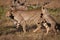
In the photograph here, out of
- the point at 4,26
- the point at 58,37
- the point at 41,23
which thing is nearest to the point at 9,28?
the point at 4,26

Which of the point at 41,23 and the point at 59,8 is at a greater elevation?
the point at 41,23

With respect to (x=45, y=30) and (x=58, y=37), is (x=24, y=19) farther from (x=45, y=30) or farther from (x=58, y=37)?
(x=58, y=37)

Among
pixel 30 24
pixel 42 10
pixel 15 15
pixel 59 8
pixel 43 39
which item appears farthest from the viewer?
pixel 59 8

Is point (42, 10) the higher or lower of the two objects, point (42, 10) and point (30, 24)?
the higher

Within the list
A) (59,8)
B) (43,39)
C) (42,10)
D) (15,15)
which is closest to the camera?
(43,39)

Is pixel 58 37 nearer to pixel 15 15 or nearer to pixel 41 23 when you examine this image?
pixel 41 23

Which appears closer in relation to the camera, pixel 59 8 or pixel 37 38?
pixel 37 38

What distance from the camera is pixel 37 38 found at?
1312cm

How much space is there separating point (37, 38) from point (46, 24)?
131 cm

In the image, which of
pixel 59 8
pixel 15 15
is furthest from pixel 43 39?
pixel 59 8

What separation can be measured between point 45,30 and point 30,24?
6.77 ft

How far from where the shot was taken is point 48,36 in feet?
43.9

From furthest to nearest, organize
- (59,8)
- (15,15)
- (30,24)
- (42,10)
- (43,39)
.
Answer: (59,8)
(30,24)
(15,15)
(42,10)
(43,39)

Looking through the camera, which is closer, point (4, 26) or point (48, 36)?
point (48, 36)
